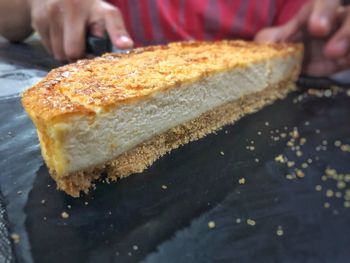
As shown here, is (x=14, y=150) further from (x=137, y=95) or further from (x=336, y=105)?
(x=336, y=105)

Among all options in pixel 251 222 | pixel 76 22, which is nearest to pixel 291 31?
pixel 76 22

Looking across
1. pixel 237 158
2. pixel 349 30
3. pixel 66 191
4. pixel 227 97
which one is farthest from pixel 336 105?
pixel 66 191

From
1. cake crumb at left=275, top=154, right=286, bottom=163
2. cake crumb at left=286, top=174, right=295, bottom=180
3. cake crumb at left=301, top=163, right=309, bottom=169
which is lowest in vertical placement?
cake crumb at left=275, top=154, right=286, bottom=163

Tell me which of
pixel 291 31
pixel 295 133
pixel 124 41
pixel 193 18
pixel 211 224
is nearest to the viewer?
pixel 211 224

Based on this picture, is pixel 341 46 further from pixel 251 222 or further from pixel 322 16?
pixel 251 222

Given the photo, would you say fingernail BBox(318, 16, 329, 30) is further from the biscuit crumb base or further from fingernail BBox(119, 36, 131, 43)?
fingernail BBox(119, 36, 131, 43)

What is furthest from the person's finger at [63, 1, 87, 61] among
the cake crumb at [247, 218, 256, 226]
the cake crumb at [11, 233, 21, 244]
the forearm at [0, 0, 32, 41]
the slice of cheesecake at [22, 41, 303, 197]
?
the cake crumb at [247, 218, 256, 226]
